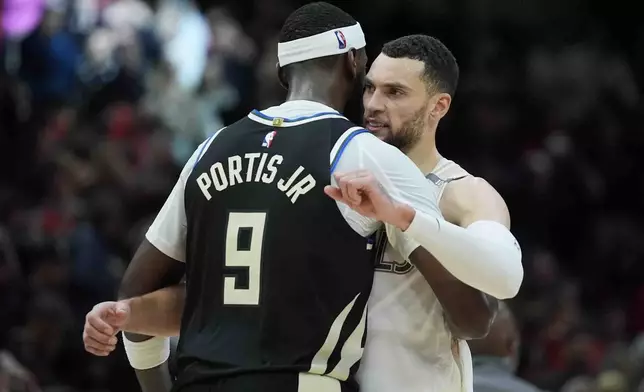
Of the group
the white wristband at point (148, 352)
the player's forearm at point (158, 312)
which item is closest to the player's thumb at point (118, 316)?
the player's forearm at point (158, 312)

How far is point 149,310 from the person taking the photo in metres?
4.56

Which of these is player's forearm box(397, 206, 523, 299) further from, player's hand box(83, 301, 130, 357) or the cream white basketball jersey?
player's hand box(83, 301, 130, 357)

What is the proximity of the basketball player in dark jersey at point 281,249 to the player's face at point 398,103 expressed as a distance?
0.96 feet

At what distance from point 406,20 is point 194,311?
438 inches

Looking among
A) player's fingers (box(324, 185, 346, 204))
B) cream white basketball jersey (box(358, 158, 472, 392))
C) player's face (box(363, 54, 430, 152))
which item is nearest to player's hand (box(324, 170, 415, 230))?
player's fingers (box(324, 185, 346, 204))

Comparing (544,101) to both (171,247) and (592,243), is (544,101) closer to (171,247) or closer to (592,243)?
(592,243)

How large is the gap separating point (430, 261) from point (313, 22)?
0.94 m

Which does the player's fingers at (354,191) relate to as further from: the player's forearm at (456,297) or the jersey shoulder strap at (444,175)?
the jersey shoulder strap at (444,175)

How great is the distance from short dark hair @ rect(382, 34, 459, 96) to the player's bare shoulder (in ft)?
1.29

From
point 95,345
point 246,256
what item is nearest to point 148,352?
point 95,345

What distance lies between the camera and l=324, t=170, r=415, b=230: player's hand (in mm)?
3904

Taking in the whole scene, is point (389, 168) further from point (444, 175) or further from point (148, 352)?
point (148, 352)

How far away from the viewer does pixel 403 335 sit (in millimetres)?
4477

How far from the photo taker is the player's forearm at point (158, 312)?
4.52 m
